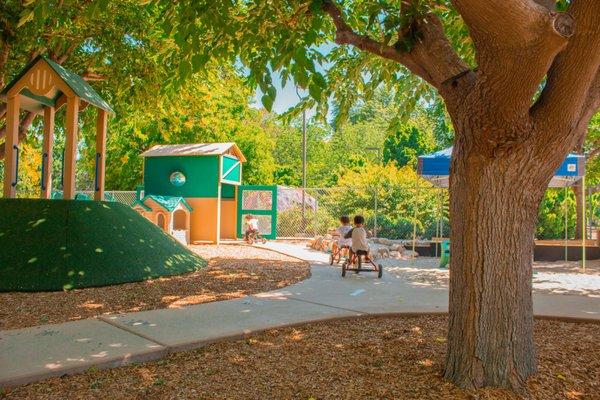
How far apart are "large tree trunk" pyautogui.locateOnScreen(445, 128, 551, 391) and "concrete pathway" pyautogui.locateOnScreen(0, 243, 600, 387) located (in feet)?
6.78

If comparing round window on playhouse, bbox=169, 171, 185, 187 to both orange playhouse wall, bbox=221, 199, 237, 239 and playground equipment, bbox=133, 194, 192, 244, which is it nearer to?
playground equipment, bbox=133, 194, 192, 244

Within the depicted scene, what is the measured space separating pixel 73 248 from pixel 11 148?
2408 mm

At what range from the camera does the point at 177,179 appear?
17469 mm

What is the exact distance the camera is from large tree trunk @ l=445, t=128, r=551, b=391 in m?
3.21

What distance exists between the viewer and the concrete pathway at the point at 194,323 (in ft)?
11.9

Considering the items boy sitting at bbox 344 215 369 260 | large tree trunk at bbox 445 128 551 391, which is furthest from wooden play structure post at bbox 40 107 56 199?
large tree trunk at bbox 445 128 551 391

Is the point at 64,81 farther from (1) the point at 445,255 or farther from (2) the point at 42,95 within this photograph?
(1) the point at 445,255

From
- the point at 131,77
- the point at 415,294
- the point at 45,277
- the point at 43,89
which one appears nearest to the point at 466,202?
the point at 415,294

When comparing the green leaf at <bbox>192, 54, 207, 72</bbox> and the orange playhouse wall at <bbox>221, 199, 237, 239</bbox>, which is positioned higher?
the green leaf at <bbox>192, 54, 207, 72</bbox>

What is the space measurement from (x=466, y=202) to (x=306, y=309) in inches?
112

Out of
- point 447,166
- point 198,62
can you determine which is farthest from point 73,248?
point 447,166

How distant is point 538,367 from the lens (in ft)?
11.7

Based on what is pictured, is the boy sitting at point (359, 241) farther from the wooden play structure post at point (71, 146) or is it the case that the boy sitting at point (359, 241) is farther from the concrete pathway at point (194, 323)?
the wooden play structure post at point (71, 146)

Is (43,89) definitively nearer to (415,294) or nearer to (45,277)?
(45,277)
